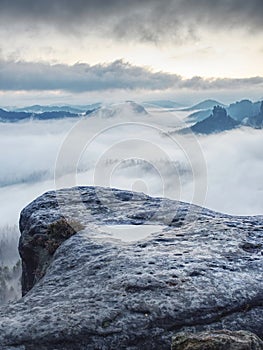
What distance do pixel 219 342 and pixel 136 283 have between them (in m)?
4.02

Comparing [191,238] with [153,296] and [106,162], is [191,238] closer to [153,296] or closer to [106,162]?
[153,296]

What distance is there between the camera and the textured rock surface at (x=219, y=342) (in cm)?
829

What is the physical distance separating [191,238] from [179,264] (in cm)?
272

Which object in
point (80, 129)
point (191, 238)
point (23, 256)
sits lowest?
point (23, 256)

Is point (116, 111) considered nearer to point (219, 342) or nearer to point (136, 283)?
point (136, 283)

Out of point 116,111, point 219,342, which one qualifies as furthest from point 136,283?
point 116,111

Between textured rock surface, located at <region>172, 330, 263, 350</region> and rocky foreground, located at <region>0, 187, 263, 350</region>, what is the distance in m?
2.20

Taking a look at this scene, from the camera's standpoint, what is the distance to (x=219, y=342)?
8.35 meters

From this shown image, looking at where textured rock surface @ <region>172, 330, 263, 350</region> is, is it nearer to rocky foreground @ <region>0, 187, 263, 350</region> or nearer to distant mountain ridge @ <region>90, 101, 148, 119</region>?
rocky foreground @ <region>0, 187, 263, 350</region>

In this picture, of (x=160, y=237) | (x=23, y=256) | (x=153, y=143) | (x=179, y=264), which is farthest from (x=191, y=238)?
(x=23, y=256)

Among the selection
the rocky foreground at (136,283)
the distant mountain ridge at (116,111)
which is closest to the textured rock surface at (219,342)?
the rocky foreground at (136,283)

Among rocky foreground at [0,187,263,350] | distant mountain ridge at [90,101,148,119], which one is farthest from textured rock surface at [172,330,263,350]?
distant mountain ridge at [90,101,148,119]

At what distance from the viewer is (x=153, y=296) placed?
38.0 ft

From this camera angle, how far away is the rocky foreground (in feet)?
35.4
